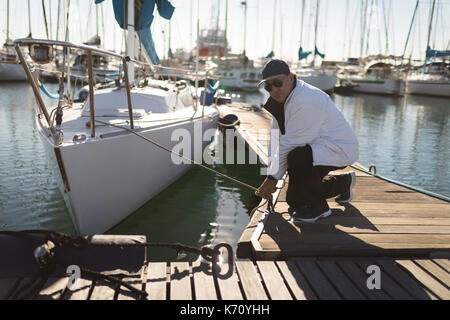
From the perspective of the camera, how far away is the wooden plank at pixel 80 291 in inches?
84.3

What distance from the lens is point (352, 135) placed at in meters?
3.09

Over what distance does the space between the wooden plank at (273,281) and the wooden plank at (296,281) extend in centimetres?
5

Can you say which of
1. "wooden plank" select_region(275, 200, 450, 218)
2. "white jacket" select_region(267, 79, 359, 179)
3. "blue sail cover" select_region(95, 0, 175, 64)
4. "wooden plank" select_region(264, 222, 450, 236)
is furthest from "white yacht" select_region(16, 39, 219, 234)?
"wooden plank" select_region(275, 200, 450, 218)

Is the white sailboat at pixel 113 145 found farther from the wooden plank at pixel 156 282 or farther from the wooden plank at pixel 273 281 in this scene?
the wooden plank at pixel 273 281

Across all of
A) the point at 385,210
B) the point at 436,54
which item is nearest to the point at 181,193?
the point at 385,210

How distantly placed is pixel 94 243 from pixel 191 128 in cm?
383

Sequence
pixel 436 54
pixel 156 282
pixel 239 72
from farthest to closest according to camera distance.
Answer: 1. pixel 239 72
2. pixel 436 54
3. pixel 156 282

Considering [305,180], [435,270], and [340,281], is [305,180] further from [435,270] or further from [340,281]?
[435,270]

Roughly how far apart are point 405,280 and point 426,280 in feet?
0.50

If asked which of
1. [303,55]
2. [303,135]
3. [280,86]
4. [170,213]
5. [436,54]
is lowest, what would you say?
[170,213]

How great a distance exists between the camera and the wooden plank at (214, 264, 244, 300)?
2249 millimetres

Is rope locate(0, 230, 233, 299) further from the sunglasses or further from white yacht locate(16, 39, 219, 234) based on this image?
the sunglasses

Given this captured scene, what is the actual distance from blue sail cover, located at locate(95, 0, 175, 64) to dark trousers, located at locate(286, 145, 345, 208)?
4300mm

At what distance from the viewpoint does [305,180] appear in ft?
10.3
